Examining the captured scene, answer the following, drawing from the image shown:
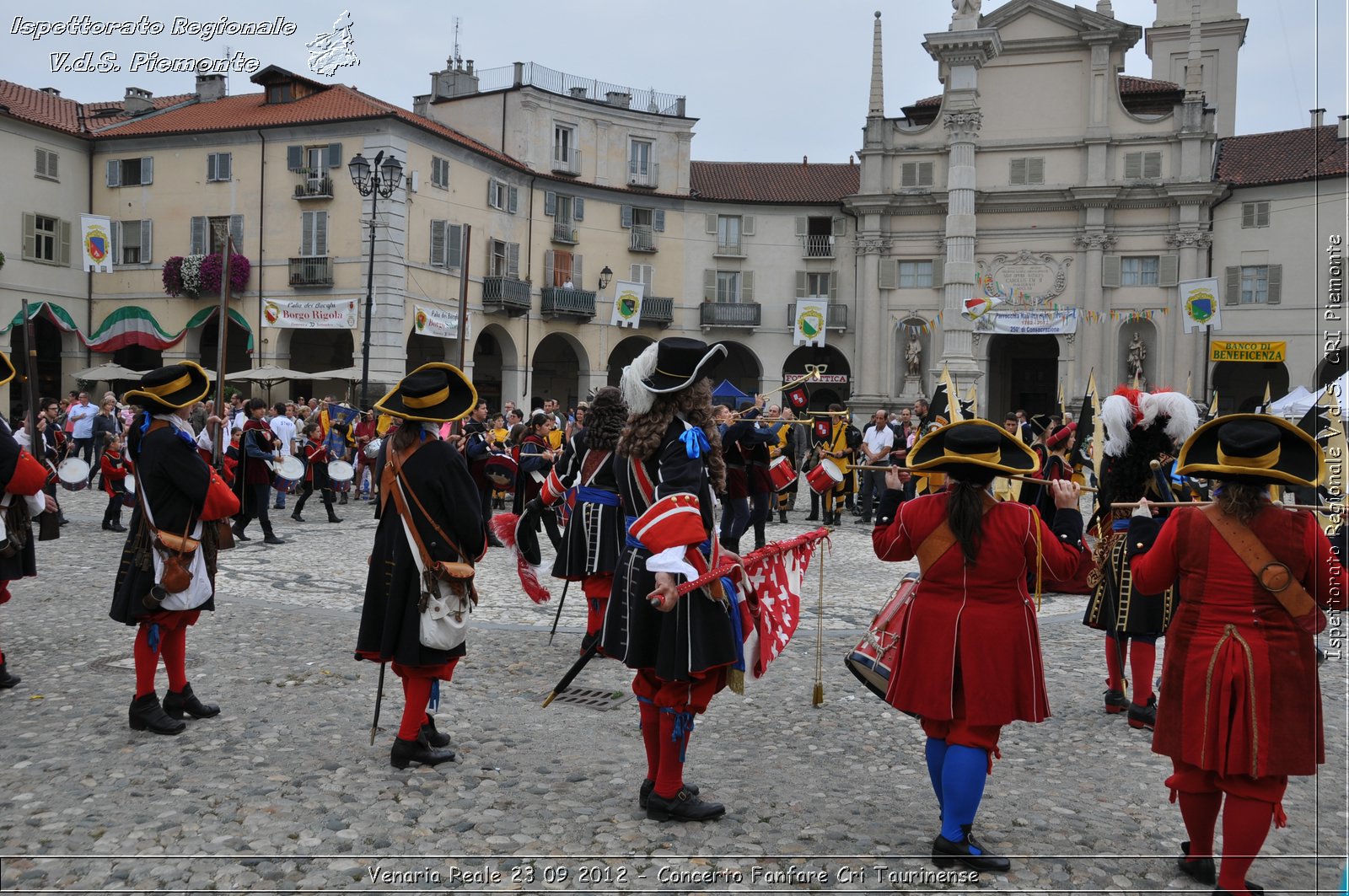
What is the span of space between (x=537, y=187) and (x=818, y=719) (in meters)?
35.6

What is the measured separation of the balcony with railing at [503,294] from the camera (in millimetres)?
36656

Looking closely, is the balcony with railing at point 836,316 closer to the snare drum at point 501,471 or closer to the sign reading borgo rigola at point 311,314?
the sign reading borgo rigola at point 311,314

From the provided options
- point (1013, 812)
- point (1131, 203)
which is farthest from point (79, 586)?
point (1131, 203)

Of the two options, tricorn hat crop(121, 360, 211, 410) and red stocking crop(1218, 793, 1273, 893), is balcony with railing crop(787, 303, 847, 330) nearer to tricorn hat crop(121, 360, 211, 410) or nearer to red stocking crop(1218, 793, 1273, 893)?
tricorn hat crop(121, 360, 211, 410)

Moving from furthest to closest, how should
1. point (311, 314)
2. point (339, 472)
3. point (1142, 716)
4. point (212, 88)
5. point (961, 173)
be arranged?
point (212, 88), point (961, 173), point (311, 314), point (339, 472), point (1142, 716)

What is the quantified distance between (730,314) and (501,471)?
3465 cm

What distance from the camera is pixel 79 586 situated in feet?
32.8

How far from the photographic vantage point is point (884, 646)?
4.68 meters

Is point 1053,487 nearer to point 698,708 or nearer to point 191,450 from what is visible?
point 698,708

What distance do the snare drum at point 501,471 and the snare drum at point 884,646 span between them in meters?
4.78

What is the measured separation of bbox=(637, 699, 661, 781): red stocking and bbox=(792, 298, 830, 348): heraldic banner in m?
36.9

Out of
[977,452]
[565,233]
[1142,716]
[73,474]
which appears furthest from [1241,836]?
[565,233]

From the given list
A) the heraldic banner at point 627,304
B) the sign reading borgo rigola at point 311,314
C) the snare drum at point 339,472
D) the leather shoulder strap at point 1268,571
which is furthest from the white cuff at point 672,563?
the heraldic banner at point 627,304

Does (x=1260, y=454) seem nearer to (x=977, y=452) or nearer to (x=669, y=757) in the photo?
(x=977, y=452)
